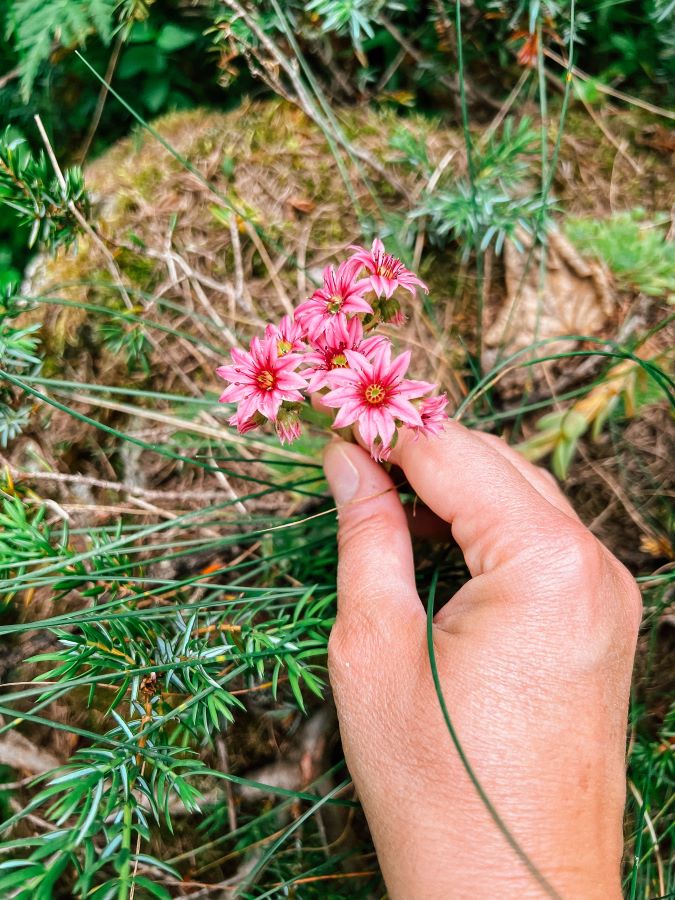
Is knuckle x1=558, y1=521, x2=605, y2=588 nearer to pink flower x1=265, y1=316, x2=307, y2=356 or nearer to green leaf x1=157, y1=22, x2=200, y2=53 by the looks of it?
pink flower x1=265, y1=316, x2=307, y2=356

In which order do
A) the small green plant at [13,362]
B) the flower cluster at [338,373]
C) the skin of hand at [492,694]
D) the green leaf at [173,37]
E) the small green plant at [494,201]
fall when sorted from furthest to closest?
the green leaf at [173,37], the small green plant at [494,201], the small green plant at [13,362], the flower cluster at [338,373], the skin of hand at [492,694]

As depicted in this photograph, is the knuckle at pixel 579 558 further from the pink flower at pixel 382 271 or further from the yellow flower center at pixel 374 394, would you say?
the pink flower at pixel 382 271

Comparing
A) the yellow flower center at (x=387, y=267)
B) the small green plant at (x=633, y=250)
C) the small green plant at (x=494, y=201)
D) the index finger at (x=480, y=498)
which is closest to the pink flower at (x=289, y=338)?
the yellow flower center at (x=387, y=267)

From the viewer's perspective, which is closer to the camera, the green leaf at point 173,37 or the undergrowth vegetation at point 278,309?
the undergrowth vegetation at point 278,309

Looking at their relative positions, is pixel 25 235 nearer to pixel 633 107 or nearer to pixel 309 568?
pixel 309 568

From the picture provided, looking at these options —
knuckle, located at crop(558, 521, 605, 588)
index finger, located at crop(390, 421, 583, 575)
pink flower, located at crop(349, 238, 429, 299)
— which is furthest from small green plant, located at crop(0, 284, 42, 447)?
knuckle, located at crop(558, 521, 605, 588)

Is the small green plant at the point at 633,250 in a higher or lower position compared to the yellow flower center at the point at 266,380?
lower

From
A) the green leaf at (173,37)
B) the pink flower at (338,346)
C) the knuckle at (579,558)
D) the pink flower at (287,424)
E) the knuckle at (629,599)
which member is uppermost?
the green leaf at (173,37)

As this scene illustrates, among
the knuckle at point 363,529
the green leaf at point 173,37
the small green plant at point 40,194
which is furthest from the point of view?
the green leaf at point 173,37
